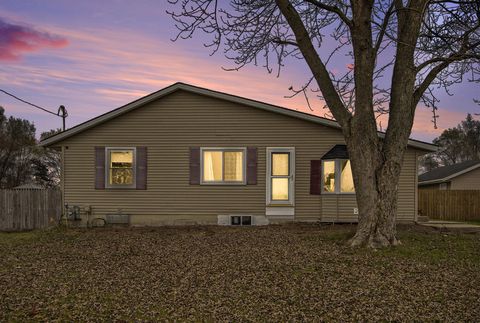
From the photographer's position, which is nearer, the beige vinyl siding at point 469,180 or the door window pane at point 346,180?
the door window pane at point 346,180

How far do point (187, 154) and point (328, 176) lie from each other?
4862 millimetres

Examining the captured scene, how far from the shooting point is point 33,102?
70.6 feet

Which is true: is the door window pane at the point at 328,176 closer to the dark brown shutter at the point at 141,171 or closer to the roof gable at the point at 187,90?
the roof gable at the point at 187,90

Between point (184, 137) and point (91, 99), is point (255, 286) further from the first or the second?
point (91, 99)

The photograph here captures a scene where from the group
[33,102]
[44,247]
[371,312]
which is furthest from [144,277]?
[33,102]

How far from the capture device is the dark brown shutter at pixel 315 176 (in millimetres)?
13641

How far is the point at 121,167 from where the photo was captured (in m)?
14.1

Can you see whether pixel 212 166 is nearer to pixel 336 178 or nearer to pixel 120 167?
pixel 120 167

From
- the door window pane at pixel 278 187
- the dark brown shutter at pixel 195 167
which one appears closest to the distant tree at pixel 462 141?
the door window pane at pixel 278 187

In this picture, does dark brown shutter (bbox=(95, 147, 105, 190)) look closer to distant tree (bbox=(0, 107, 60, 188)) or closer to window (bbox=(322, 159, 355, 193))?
window (bbox=(322, 159, 355, 193))

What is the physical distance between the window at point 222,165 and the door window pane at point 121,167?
256 centimetres

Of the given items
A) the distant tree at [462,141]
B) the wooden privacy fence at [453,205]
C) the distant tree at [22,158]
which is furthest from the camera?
the distant tree at [462,141]

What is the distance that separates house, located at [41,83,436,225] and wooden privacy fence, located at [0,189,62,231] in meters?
0.62

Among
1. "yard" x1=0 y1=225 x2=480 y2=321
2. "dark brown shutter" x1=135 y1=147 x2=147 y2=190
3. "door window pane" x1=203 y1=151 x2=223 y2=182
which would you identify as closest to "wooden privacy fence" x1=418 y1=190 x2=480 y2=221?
"door window pane" x1=203 y1=151 x2=223 y2=182
